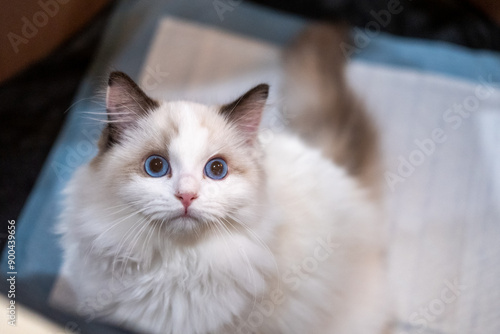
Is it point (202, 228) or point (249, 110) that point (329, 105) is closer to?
point (249, 110)

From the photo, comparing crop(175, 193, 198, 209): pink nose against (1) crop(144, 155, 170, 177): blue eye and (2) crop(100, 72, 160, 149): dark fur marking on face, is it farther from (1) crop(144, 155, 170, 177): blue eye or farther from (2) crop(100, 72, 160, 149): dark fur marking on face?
(2) crop(100, 72, 160, 149): dark fur marking on face

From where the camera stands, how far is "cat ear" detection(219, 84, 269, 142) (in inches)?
33.9

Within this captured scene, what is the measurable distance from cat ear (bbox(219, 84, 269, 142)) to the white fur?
1.2 inches

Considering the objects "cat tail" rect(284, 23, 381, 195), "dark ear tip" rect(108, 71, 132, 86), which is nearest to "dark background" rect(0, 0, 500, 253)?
"cat tail" rect(284, 23, 381, 195)

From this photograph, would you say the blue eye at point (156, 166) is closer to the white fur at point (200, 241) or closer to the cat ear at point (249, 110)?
the white fur at point (200, 241)

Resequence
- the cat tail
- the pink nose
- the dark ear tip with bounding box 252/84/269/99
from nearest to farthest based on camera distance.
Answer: the pink nose, the dark ear tip with bounding box 252/84/269/99, the cat tail

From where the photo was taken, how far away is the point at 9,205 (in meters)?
1.26

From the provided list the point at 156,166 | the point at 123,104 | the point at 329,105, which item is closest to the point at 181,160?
the point at 156,166

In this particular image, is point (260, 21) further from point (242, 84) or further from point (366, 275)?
point (366, 275)

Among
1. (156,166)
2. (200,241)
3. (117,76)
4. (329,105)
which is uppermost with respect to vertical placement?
(329,105)

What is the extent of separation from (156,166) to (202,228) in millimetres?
→ 154

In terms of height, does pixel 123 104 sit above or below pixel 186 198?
above

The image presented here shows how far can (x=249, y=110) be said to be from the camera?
2.93 feet

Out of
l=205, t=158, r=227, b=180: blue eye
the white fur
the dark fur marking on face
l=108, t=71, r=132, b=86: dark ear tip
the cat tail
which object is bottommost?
the white fur
